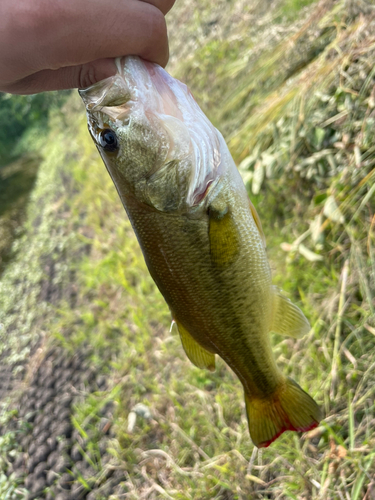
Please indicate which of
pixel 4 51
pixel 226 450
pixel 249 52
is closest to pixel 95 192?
pixel 249 52

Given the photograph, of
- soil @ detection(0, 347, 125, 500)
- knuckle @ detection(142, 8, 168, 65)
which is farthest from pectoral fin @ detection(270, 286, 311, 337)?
soil @ detection(0, 347, 125, 500)

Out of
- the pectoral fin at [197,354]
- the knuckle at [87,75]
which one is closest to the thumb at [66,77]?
the knuckle at [87,75]

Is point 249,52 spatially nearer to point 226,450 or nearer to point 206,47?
point 206,47

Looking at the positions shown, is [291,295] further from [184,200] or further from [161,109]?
[161,109]

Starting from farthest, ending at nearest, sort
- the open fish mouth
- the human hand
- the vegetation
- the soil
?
the soil → the vegetation → the open fish mouth → the human hand

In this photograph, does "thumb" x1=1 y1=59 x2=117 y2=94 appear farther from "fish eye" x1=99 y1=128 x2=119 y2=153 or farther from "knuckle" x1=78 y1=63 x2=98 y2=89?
"fish eye" x1=99 y1=128 x2=119 y2=153
